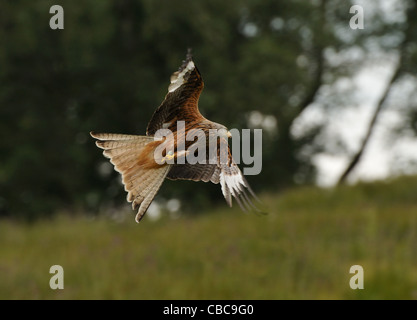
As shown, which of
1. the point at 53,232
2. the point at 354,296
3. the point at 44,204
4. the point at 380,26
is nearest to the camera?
the point at 354,296

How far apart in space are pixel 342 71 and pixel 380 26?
5.81ft

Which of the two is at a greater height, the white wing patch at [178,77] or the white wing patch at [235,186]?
the white wing patch at [178,77]

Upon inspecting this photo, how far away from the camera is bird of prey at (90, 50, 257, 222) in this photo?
72cm

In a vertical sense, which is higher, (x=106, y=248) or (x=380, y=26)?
(x=380, y=26)

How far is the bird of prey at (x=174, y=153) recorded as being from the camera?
716mm

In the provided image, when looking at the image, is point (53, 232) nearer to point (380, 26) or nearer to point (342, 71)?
point (342, 71)

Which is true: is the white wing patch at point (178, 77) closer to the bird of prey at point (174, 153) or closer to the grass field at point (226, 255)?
the bird of prey at point (174, 153)

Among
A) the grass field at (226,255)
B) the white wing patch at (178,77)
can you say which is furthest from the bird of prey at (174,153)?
the grass field at (226,255)

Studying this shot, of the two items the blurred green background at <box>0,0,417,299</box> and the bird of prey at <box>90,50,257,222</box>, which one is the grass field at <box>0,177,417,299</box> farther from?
the bird of prey at <box>90,50,257,222</box>

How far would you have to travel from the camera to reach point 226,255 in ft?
29.3

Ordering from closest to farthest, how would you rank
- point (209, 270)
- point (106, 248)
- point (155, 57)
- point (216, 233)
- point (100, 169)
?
point (155, 57), point (100, 169), point (209, 270), point (106, 248), point (216, 233)

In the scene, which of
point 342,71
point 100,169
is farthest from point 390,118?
point 100,169

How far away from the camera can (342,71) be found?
18547mm

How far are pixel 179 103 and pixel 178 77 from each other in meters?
0.03
